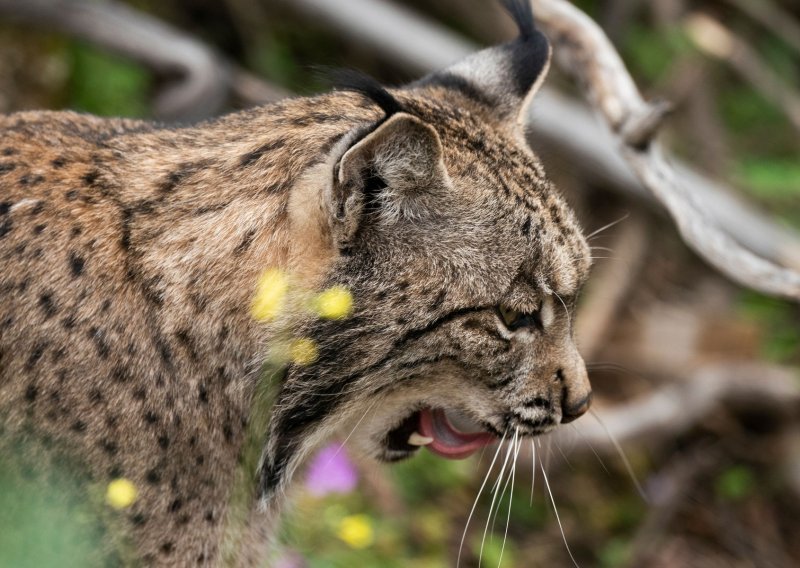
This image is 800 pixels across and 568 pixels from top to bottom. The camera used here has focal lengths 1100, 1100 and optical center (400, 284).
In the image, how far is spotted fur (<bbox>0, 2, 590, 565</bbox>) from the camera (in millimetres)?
3416

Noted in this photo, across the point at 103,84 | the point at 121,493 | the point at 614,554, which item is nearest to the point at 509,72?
the point at 121,493

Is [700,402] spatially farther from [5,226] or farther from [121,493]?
[5,226]

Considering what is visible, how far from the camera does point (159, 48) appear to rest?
702cm

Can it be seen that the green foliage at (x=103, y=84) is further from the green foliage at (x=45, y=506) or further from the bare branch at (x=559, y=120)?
the green foliage at (x=45, y=506)

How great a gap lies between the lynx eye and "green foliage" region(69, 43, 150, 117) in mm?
4151

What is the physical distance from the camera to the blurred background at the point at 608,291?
21.6 feet

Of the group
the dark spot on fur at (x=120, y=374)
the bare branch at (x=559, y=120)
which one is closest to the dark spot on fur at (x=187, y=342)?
the dark spot on fur at (x=120, y=374)

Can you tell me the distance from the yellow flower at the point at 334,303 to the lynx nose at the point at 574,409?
903mm

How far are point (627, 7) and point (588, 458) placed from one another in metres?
3.75

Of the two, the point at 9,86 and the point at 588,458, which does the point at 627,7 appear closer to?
the point at 588,458

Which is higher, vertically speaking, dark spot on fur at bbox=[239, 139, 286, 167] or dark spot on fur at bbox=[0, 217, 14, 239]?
dark spot on fur at bbox=[239, 139, 286, 167]

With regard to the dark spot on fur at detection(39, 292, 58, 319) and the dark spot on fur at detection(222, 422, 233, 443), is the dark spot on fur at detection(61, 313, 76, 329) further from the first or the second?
the dark spot on fur at detection(222, 422, 233, 443)

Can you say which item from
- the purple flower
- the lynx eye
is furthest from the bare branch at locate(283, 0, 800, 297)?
the lynx eye

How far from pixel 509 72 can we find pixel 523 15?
0.82ft
